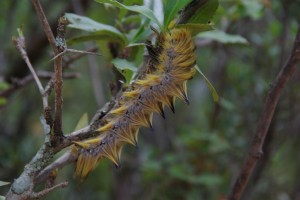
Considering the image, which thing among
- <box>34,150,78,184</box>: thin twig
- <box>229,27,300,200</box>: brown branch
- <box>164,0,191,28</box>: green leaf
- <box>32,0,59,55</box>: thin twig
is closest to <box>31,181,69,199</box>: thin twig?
<box>34,150,78,184</box>: thin twig

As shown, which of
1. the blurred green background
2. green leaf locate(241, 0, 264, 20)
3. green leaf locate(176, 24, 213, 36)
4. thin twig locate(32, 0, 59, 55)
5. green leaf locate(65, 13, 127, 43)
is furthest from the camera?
the blurred green background

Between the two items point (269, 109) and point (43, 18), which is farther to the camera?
point (269, 109)

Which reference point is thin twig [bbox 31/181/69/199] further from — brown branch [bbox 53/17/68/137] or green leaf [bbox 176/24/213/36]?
green leaf [bbox 176/24/213/36]

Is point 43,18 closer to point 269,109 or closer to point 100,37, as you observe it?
point 100,37

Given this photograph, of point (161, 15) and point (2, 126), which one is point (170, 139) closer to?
point (2, 126)

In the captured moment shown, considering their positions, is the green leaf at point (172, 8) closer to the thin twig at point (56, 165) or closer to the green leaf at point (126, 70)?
the green leaf at point (126, 70)

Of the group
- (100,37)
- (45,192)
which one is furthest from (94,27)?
(45,192)

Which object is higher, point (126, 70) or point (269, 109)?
point (126, 70)
